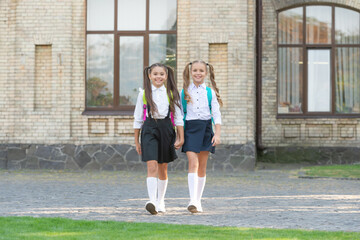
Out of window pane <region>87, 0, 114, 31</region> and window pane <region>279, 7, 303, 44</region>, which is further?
window pane <region>279, 7, 303, 44</region>

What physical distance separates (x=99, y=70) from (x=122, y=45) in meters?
0.79

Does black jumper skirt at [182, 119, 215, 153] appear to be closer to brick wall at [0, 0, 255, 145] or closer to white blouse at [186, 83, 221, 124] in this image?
white blouse at [186, 83, 221, 124]

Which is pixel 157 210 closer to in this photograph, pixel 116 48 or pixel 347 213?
pixel 347 213

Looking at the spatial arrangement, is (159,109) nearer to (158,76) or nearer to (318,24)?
(158,76)

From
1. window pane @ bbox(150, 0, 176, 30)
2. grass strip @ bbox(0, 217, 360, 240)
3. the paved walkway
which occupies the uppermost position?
window pane @ bbox(150, 0, 176, 30)

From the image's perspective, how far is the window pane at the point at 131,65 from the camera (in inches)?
639

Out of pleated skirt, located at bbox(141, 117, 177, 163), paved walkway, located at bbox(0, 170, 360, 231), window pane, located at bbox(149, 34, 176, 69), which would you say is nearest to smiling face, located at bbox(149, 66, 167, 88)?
pleated skirt, located at bbox(141, 117, 177, 163)

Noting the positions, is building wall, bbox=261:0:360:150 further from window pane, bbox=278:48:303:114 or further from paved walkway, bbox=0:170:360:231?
paved walkway, bbox=0:170:360:231

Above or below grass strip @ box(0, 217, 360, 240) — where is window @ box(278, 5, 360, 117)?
above

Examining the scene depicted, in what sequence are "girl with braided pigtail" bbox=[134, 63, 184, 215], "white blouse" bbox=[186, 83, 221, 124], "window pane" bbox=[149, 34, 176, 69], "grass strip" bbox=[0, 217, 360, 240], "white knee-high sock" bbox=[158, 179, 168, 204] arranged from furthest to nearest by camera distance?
"window pane" bbox=[149, 34, 176, 69], "white blouse" bbox=[186, 83, 221, 124], "white knee-high sock" bbox=[158, 179, 168, 204], "girl with braided pigtail" bbox=[134, 63, 184, 215], "grass strip" bbox=[0, 217, 360, 240]

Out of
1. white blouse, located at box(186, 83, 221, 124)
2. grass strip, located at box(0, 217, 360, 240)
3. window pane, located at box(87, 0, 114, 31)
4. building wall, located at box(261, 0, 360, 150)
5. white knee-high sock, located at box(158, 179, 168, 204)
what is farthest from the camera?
building wall, located at box(261, 0, 360, 150)

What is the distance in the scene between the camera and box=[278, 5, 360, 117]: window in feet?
60.8

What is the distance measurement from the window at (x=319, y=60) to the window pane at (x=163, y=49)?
378 centimetres

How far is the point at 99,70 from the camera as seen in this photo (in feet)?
53.3
